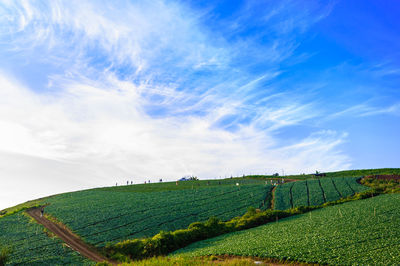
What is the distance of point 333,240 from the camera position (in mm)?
30406

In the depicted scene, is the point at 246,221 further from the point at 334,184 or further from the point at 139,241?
the point at 334,184

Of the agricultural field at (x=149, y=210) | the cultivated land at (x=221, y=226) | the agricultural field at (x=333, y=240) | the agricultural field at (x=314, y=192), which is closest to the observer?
the agricultural field at (x=333, y=240)

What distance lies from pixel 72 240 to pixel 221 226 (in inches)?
970

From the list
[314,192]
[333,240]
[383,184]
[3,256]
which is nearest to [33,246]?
[3,256]

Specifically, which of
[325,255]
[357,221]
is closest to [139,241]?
[325,255]

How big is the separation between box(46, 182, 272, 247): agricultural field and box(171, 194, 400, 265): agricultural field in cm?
1266

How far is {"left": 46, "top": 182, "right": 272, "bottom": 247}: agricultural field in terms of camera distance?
50000mm

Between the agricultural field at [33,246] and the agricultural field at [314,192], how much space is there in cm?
3989

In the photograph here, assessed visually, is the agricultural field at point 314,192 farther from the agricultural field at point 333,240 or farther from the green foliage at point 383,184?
the agricultural field at point 333,240

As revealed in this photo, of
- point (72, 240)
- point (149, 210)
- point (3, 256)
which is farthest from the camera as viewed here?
point (149, 210)

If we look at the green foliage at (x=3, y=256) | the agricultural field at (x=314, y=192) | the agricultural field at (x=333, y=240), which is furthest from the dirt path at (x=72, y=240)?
the agricultural field at (x=314, y=192)

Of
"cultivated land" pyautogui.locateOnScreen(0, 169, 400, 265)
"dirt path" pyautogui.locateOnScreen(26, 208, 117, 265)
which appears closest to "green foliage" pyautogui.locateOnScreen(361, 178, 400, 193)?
"cultivated land" pyautogui.locateOnScreen(0, 169, 400, 265)

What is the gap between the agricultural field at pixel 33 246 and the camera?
37.8 m

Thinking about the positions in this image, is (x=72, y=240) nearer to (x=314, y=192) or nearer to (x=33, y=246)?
(x=33, y=246)
